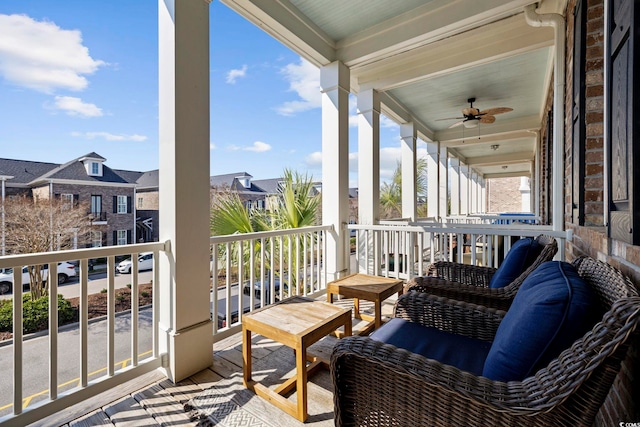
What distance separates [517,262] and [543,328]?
129 centimetres

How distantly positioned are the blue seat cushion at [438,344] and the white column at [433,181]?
6.42 m

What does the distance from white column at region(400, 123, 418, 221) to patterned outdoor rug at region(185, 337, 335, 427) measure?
4.87m

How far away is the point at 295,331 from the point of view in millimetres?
1558

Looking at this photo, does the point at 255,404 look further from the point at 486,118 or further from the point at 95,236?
the point at 486,118

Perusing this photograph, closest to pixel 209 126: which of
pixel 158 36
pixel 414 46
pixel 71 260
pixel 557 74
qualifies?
pixel 158 36

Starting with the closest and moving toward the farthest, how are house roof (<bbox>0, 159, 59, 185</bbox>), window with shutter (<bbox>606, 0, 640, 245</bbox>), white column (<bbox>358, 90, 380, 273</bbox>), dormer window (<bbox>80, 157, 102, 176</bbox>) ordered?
window with shutter (<bbox>606, 0, 640, 245</bbox>), house roof (<bbox>0, 159, 59, 185</bbox>), dormer window (<bbox>80, 157, 102, 176</bbox>), white column (<bbox>358, 90, 380, 273</bbox>)

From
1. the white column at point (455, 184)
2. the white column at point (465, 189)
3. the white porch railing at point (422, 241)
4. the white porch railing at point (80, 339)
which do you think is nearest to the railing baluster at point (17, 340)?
the white porch railing at point (80, 339)

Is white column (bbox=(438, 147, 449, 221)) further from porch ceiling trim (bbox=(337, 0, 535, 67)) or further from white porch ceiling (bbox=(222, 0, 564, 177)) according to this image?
porch ceiling trim (bbox=(337, 0, 535, 67))

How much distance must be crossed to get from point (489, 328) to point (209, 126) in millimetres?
2163

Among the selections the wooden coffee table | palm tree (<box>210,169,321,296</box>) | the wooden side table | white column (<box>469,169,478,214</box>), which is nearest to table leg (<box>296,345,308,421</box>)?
the wooden coffee table

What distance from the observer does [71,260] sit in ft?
5.19

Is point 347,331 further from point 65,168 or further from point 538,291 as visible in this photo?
point 65,168

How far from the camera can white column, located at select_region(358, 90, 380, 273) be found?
436 cm

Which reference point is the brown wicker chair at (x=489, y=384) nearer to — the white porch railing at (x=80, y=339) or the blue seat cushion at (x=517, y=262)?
the blue seat cushion at (x=517, y=262)
